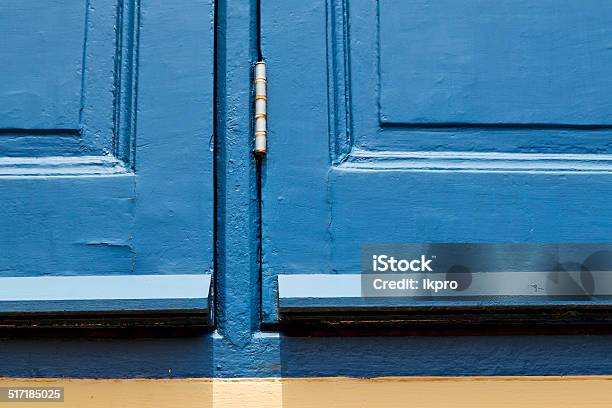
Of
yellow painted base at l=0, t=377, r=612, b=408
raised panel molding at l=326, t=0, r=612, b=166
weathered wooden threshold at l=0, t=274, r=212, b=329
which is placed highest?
raised panel molding at l=326, t=0, r=612, b=166

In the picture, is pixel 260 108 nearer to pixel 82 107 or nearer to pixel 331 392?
pixel 82 107

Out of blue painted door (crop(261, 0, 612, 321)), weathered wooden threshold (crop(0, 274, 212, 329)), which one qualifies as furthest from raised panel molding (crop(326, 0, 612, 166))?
weathered wooden threshold (crop(0, 274, 212, 329))

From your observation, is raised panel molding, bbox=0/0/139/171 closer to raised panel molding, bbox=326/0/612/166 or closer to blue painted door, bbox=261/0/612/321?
blue painted door, bbox=261/0/612/321

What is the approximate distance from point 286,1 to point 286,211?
39 centimetres

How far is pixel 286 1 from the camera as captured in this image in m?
1.44

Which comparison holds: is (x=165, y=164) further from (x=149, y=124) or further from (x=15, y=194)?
(x=15, y=194)

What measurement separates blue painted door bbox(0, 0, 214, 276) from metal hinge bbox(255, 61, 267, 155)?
0.08 m

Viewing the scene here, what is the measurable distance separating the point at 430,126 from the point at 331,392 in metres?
0.49

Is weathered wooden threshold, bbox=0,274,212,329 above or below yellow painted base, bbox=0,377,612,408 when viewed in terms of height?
above

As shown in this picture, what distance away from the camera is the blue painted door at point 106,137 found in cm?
130

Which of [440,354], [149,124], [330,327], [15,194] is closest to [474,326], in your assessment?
[440,354]

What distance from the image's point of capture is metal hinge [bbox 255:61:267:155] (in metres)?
1.35

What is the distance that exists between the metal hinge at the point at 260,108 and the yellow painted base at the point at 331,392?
0.39 meters

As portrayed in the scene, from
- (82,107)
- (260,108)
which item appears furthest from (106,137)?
(260,108)
